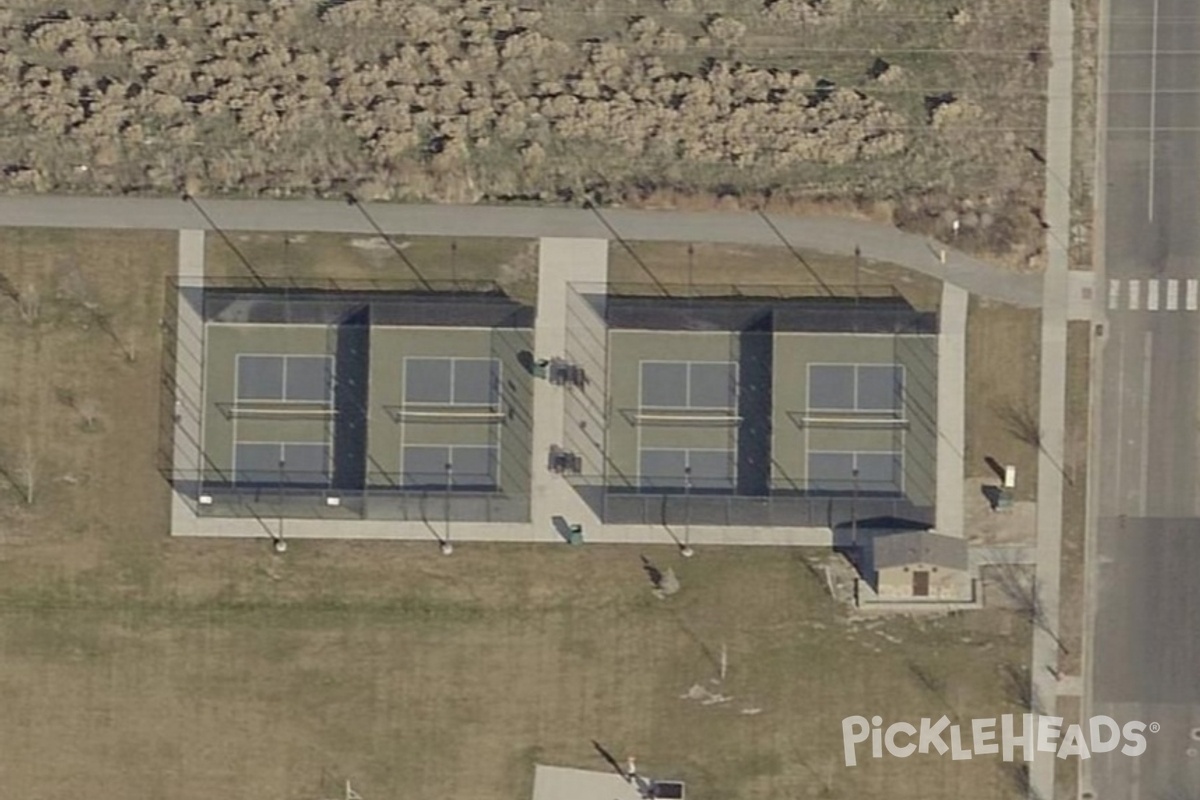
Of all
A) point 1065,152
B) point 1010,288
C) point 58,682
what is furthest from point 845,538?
point 58,682

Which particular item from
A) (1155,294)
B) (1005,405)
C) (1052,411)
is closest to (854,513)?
(1005,405)

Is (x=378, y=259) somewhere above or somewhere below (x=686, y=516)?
above

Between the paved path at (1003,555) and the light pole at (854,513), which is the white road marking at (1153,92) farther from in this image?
the light pole at (854,513)

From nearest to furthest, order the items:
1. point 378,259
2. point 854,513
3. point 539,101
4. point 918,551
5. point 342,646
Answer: point 918,551 < point 854,513 < point 342,646 < point 378,259 < point 539,101

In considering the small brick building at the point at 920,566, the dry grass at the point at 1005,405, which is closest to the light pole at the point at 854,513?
the small brick building at the point at 920,566

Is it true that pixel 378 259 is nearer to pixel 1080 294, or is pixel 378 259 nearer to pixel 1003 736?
pixel 1080 294

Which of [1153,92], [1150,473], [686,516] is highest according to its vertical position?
[1153,92]

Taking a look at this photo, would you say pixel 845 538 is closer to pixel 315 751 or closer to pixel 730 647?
pixel 730 647
